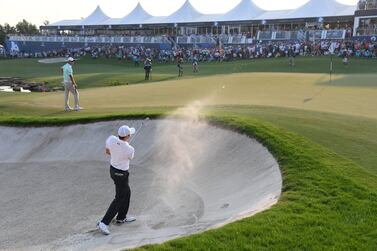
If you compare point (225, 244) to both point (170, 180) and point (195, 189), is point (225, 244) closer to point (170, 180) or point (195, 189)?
point (195, 189)

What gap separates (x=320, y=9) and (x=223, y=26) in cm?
1613

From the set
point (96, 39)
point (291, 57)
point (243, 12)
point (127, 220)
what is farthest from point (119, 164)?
point (96, 39)

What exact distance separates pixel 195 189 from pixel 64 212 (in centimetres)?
333

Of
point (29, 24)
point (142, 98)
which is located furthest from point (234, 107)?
point (29, 24)

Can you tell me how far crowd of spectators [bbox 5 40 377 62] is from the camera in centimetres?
5212

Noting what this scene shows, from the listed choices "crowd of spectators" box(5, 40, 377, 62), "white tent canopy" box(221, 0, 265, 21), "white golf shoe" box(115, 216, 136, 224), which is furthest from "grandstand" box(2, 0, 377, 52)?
"white golf shoe" box(115, 216, 136, 224)

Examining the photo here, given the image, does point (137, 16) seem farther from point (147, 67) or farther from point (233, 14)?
point (147, 67)

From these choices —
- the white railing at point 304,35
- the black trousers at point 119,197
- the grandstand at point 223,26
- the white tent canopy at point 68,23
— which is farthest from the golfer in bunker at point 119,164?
the white tent canopy at point 68,23

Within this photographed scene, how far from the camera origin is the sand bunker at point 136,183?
942 centimetres

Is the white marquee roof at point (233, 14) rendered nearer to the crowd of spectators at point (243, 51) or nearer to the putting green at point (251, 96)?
the crowd of spectators at point (243, 51)

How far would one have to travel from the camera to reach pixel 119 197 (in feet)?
31.6

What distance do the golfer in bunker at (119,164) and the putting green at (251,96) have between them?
10.7 meters

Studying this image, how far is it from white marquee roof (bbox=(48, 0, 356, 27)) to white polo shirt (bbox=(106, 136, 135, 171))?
55.0 meters

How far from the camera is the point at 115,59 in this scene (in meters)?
73.8
